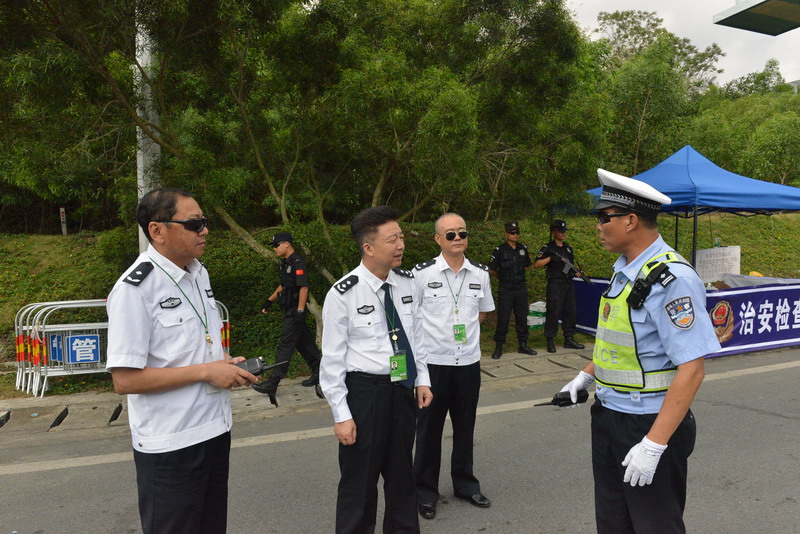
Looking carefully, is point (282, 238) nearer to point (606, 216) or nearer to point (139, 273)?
point (139, 273)

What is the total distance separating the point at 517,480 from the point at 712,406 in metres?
2.80

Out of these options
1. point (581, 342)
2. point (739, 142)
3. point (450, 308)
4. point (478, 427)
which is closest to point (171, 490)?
point (450, 308)

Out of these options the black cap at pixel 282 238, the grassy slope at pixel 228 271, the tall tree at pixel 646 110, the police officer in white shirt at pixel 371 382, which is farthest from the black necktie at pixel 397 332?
the tall tree at pixel 646 110

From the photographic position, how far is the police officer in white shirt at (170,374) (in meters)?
2.09

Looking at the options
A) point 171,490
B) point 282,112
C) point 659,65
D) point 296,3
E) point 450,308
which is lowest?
point 171,490

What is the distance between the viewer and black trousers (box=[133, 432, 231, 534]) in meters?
2.14

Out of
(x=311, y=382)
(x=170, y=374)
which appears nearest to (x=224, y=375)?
(x=170, y=374)

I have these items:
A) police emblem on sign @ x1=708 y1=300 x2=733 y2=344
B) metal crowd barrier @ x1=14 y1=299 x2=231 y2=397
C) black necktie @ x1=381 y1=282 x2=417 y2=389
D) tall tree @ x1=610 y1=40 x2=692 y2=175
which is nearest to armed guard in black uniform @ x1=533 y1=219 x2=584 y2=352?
police emblem on sign @ x1=708 y1=300 x2=733 y2=344

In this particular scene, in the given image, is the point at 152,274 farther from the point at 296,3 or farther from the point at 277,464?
the point at 296,3

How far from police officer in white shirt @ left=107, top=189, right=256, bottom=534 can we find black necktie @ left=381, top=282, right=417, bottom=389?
2.62ft

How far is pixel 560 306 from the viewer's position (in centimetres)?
865

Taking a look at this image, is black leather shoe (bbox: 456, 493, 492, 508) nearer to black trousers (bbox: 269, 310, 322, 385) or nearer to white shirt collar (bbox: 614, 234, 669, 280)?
white shirt collar (bbox: 614, 234, 669, 280)

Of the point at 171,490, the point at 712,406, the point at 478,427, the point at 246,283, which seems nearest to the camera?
the point at 171,490

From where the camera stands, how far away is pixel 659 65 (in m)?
15.4
